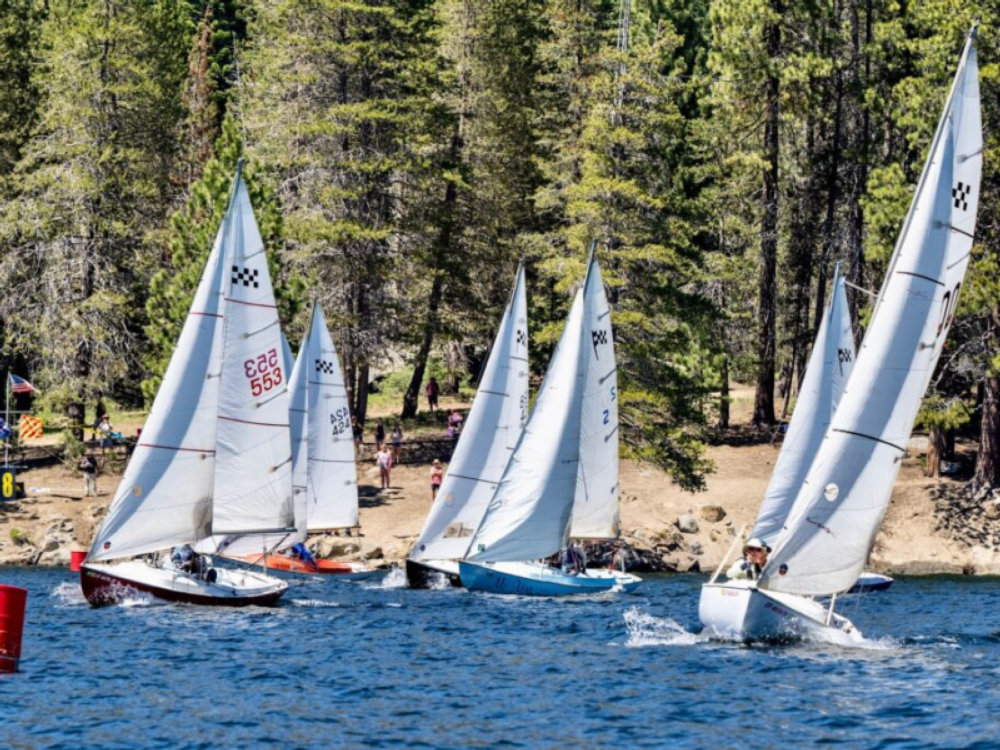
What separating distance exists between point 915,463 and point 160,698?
3689 cm

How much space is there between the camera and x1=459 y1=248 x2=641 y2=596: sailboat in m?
42.4

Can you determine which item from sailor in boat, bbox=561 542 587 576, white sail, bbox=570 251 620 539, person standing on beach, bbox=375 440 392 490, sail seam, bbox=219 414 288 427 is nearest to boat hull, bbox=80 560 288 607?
sail seam, bbox=219 414 288 427

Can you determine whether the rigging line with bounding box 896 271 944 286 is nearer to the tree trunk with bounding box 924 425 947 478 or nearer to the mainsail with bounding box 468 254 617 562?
the mainsail with bounding box 468 254 617 562

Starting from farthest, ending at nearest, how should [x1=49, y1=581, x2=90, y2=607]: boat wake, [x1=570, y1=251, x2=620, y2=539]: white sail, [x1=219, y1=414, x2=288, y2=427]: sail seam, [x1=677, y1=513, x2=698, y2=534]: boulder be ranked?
[x1=677, y1=513, x2=698, y2=534]: boulder
[x1=570, y1=251, x2=620, y2=539]: white sail
[x1=49, y1=581, x2=90, y2=607]: boat wake
[x1=219, y1=414, x2=288, y2=427]: sail seam

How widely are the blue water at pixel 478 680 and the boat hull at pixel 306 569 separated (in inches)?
299

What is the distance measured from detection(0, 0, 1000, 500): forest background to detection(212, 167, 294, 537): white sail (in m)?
13.4

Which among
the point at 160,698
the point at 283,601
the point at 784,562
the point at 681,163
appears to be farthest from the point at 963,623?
the point at 681,163

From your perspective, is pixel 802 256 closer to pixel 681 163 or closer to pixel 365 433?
pixel 681 163

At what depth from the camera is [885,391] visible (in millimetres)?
28641

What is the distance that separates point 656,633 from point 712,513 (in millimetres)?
19502

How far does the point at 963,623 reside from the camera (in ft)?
120

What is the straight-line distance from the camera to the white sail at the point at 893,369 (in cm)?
2816

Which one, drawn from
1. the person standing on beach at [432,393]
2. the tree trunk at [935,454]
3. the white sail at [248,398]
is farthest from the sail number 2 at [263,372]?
the person standing on beach at [432,393]

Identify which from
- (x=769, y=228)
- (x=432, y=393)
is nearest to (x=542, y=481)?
(x=769, y=228)
